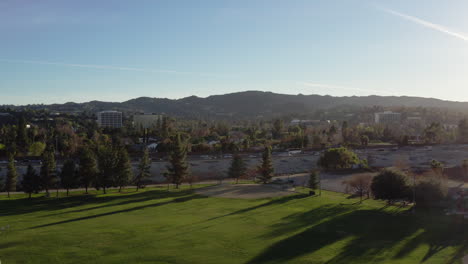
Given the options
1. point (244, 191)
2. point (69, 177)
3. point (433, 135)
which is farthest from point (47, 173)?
point (433, 135)

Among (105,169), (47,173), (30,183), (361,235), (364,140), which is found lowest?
(361,235)

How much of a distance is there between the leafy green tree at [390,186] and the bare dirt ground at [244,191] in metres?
8.95

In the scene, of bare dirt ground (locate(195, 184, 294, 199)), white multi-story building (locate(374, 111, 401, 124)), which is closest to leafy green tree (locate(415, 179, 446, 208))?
bare dirt ground (locate(195, 184, 294, 199))

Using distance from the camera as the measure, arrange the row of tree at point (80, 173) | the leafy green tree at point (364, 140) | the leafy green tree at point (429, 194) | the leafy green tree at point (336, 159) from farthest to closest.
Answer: the leafy green tree at point (364, 140), the leafy green tree at point (336, 159), the row of tree at point (80, 173), the leafy green tree at point (429, 194)

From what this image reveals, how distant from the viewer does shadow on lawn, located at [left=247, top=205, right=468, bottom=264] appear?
18.6 m

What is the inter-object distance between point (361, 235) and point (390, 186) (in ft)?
36.0

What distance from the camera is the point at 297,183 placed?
46812 millimetres

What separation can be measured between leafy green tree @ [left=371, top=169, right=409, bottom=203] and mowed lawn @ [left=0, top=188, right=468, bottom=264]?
1075 millimetres

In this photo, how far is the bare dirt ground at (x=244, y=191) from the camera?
121ft

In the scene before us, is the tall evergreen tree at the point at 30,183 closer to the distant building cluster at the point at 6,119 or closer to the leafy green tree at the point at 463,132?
the distant building cluster at the point at 6,119

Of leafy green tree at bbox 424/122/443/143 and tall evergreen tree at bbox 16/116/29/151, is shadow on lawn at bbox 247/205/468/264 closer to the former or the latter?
tall evergreen tree at bbox 16/116/29/151

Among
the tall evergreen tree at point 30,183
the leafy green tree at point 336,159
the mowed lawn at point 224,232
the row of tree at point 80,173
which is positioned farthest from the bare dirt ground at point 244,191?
the leafy green tree at point 336,159

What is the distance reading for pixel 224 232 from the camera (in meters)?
22.6

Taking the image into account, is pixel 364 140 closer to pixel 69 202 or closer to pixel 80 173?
pixel 80 173
